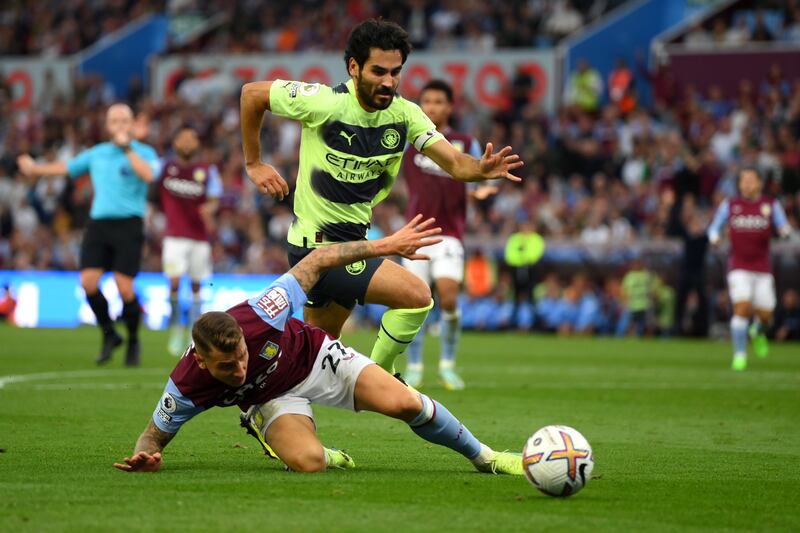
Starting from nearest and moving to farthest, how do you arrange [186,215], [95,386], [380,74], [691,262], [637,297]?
[380,74] → [95,386] → [186,215] → [691,262] → [637,297]

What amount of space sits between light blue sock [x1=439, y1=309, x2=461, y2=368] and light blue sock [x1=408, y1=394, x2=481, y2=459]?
20.0 ft

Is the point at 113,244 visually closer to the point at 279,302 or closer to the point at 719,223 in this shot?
the point at 719,223

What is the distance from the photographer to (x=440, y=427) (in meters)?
7.15

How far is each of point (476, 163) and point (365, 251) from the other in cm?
106

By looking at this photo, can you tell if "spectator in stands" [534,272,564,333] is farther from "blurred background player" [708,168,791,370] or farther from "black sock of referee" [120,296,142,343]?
"black sock of referee" [120,296,142,343]

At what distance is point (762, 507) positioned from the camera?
6.35 meters

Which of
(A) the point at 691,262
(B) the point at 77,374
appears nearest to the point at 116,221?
(B) the point at 77,374

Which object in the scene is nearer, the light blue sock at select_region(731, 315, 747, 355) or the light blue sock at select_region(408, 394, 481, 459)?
the light blue sock at select_region(408, 394, 481, 459)

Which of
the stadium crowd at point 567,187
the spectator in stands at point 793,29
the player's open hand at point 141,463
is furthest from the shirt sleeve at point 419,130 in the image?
the spectator in stands at point 793,29

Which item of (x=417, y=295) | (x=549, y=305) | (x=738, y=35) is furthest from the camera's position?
(x=738, y=35)

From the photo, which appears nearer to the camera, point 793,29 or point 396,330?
point 396,330

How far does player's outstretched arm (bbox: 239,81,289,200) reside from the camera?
8.09m

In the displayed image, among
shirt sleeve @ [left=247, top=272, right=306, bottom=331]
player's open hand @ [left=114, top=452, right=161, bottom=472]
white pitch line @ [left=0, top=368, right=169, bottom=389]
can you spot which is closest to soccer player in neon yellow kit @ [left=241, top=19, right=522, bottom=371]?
shirt sleeve @ [left=247, top=272, right=306, bottom=331]

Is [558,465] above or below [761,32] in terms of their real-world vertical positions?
below
